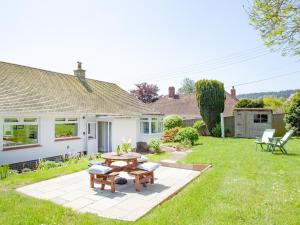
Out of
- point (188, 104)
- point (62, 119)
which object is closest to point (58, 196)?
point (62, 119)

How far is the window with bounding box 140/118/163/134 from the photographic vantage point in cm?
2227

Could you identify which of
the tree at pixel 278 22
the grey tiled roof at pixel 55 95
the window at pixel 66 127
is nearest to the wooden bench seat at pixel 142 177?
the tree at pixel 278 22

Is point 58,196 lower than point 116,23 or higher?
lower

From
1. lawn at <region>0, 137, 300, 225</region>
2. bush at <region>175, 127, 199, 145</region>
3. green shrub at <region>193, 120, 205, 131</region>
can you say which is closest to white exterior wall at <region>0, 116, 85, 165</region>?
lawn at <region>0, 137, 300, 225</region>

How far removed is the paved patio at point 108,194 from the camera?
20.5ft

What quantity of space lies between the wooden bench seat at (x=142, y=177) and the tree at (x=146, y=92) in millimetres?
41791

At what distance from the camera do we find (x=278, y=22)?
250 inches

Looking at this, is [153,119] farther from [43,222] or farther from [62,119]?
[43,222]

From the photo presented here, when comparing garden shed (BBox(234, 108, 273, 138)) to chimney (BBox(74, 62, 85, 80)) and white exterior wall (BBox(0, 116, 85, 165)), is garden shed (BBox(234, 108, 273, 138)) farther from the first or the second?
white exterior wall (BBox(0, 116, 85, 165))

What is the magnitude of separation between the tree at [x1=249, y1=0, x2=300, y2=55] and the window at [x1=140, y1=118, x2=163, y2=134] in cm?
1610

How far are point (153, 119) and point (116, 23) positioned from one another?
10.3 metres

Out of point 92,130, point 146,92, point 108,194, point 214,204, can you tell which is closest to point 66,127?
point 92,130

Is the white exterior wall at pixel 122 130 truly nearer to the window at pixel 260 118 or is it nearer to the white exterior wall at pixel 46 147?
the white exterior wall at pixel 46 147

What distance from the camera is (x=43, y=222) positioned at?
17.7 ft
